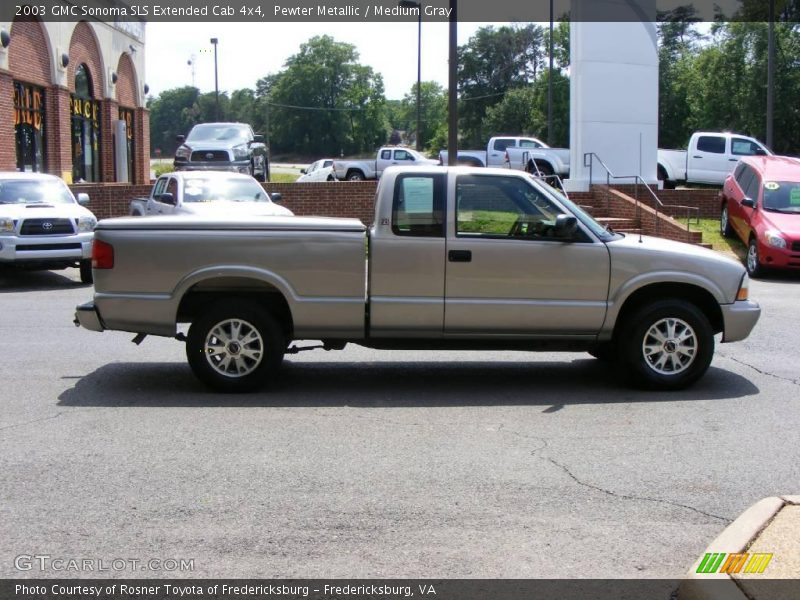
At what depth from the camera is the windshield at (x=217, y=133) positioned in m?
29.2

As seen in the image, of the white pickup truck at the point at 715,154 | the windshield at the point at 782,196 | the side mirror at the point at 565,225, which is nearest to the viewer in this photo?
the side mirror at the point at 565,225

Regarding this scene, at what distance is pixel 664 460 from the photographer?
6.35 m

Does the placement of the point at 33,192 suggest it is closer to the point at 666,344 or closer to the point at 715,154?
the point at 666,344

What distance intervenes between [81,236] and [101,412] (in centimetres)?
936

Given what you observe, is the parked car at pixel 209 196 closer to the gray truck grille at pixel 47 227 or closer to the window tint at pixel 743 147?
the gray truck grille at pixel 47 227

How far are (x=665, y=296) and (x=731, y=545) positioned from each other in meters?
4.09

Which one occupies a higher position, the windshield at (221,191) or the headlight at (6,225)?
the windshield at (221,191)

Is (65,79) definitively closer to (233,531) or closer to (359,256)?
(359,256)

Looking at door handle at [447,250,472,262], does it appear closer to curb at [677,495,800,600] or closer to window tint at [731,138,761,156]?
curb at [677,495,800,600]

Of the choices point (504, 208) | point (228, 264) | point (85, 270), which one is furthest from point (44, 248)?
point (504, 208)

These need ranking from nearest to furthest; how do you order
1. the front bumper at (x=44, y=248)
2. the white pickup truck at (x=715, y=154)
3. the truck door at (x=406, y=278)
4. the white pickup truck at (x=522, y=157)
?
1. the truck door at (x=406, y=278)
2. the front bumper at (x=44, y=248)
3. the white pickup truck at (x=715, y=154)
4. the white pickup truck at (x=522, y=157)

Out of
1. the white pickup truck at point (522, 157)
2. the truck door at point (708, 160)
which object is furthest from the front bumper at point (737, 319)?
the white pickup truck at point (522, 157)

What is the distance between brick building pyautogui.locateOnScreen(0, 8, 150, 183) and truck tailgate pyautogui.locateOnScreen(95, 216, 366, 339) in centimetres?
1935

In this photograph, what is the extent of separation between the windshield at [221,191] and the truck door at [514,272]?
900 centimetres
